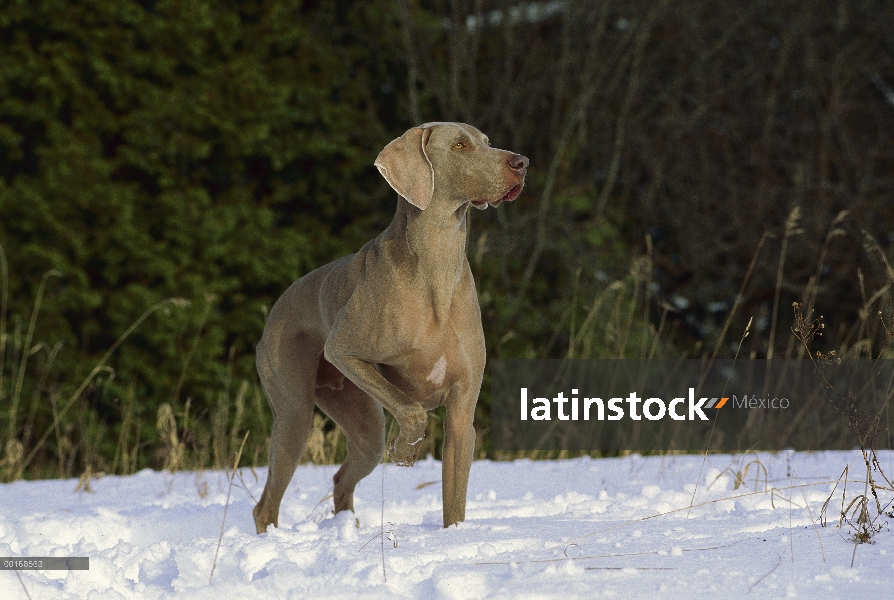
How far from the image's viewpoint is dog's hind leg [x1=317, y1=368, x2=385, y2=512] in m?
4.06

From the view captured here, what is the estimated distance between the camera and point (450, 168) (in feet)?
11.1

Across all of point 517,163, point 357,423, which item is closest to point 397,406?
point 357,423

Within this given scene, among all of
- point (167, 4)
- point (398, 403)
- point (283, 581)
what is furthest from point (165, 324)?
point (283, 581)

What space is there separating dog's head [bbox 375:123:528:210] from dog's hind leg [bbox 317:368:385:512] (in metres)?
1.03

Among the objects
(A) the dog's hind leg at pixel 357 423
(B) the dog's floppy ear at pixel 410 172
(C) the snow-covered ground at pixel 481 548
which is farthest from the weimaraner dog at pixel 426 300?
(A) the dog's hind leg at pixel 357 423

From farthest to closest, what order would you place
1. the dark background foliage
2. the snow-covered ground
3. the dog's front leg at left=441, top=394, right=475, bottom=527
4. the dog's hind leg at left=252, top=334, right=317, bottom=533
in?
the dark background foliage → the dog's hind leg at left=252, top=334, right=317, bottom=533 → the dog's front leg at left=441, top=394, right=475, bottom=527 → the snow-covered ground

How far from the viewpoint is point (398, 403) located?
11.1 feet

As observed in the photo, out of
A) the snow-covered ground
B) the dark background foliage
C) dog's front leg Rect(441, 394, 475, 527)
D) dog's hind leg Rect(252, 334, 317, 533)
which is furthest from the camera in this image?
the dark background foliage

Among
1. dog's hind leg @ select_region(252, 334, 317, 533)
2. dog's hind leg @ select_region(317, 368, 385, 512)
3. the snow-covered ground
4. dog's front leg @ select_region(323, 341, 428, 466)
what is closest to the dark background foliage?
the snow-covered ground

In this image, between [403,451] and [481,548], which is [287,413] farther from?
[481,548]

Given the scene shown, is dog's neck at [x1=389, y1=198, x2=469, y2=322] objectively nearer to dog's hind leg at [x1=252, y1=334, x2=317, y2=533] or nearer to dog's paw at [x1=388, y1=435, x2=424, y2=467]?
dog's paw at [x1=388, y1=435, x2=424, y2=467]

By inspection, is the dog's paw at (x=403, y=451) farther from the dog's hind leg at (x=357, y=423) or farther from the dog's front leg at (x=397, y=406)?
the dog's hind leg at (x=357, y=423)

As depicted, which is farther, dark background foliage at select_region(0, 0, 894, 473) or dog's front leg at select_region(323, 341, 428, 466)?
dark background foliage at select_region(0, 0, 894, 473)

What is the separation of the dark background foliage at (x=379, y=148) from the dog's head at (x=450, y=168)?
12.2 ft
